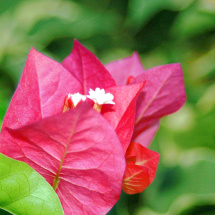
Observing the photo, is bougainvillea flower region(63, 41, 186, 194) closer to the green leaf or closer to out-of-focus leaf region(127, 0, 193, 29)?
the green leaf

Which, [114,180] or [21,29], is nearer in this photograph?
[114,180]

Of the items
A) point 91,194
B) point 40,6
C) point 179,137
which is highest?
point 40,6

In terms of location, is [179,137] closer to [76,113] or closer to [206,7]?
[206,7]

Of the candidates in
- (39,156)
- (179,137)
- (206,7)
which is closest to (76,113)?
(39,156)

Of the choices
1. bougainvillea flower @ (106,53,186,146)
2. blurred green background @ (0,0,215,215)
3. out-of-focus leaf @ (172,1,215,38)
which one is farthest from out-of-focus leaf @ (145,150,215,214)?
out-of-focus leaf @ (172,1,215,38)

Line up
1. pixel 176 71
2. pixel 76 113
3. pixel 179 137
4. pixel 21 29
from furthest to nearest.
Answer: pixel 21 29 → pixel 179 137 → pixel 176 71 → pixel 76 113

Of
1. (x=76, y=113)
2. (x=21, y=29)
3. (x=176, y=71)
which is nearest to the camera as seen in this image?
(x=76, y=113)
